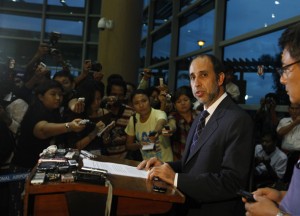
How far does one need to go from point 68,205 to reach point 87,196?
12 centimetres

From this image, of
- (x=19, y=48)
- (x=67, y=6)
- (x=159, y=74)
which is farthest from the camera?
(x=67, y=6)

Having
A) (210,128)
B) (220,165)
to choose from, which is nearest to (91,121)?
(210,128)

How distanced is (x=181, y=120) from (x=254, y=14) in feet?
7.07

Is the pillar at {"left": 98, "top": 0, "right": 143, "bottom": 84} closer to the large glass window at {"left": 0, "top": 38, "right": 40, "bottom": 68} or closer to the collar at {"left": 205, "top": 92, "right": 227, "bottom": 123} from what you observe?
the large glass window at {"left": 0, "top": 38, "right": 40, "bottom": 68}

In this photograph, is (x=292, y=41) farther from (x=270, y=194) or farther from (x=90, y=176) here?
(x=90, y=176)

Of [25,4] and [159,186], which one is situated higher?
[25,4]

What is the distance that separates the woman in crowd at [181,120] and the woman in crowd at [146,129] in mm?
81

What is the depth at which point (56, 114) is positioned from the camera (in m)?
2.68

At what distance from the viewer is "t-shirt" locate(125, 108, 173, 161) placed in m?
3.07

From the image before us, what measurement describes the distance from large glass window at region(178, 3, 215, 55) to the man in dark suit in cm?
382

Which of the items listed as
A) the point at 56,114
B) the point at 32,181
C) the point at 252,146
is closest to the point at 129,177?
the point at 32,181

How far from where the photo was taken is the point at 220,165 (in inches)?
63.2

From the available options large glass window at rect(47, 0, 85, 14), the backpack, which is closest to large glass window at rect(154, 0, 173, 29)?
large glass window at rect(47, 0, 85, 14)

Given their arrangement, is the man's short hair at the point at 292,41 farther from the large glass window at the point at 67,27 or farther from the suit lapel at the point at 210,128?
the large glass window at the point at 67,27
